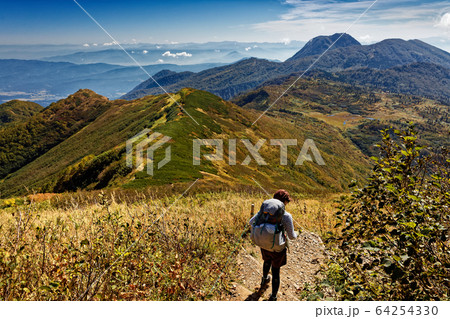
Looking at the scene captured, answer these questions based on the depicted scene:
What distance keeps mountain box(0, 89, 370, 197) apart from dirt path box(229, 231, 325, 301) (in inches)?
82.9

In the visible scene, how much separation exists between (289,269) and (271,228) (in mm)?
2751

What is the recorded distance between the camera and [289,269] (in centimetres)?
679

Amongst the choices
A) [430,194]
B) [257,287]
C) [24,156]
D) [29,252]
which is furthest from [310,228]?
[24,156]

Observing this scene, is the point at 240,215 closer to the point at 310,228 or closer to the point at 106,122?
the point at 310,228

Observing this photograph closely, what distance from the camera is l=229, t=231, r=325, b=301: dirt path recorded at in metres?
5.52

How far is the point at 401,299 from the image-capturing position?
3271 mm

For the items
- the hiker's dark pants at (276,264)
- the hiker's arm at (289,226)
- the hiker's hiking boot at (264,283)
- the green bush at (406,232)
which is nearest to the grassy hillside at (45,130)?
the hiker's hiking boot at (264,283)

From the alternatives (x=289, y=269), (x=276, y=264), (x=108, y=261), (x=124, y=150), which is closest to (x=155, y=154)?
(x=124, y=150)

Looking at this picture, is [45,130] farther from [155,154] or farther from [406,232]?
[406,232]

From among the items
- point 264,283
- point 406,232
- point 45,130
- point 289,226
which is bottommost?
point 45,130

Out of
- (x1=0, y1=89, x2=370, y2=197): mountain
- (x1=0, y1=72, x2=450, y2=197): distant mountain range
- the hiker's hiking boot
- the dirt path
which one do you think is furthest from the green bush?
(x1=0, y1=89, x2=370, y2=197): mountain

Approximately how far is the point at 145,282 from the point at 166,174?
26.5 m

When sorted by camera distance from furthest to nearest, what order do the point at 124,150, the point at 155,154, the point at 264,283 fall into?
the point at 124,150 → the point at 155,154 → the point at 264,283

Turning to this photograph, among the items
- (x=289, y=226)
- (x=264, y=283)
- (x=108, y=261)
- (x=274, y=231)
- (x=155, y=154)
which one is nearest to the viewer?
(x=108, y=261)
